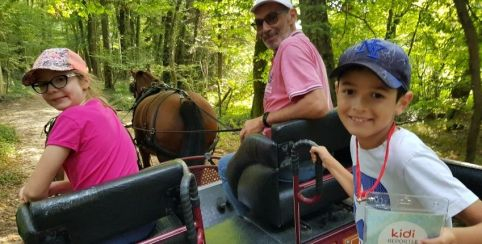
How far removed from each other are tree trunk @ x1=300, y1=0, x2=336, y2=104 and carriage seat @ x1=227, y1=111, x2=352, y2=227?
290 centimetres

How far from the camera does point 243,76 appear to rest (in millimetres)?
16094

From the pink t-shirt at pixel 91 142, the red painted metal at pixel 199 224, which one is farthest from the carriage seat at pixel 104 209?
the pink t-shirt at pixel 91 142

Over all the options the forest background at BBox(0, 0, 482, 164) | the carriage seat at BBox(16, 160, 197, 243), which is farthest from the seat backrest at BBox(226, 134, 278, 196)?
the forest background at BBox(0, 0, 482, 164)

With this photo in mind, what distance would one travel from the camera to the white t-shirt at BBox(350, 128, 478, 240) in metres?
1.13

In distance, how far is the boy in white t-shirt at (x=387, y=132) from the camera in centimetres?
115

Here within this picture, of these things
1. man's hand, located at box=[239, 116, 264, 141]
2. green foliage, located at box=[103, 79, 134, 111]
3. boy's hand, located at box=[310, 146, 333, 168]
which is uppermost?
boy's hand, located at box=[310, 146, 333, 168]

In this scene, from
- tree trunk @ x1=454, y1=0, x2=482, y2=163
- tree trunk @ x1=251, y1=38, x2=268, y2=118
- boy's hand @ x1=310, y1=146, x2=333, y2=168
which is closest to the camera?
boy's hand @ x1=310, y1=146, x2=333, y2=168

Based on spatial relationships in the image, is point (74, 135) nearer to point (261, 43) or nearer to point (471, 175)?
point (471, 175)

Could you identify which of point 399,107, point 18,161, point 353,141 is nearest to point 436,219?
point 399,107

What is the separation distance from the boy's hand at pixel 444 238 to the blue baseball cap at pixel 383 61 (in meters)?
0.47

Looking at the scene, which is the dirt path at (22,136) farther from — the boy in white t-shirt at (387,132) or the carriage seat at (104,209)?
the boy in white t-shirt at (387,132)

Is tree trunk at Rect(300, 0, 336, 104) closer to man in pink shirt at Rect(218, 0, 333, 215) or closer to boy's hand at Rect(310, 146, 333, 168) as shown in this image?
man in pink shirt at Rect(218, 0, 333, 215)

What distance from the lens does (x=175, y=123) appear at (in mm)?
5422

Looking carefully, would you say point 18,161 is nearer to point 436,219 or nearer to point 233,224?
point 233,224
